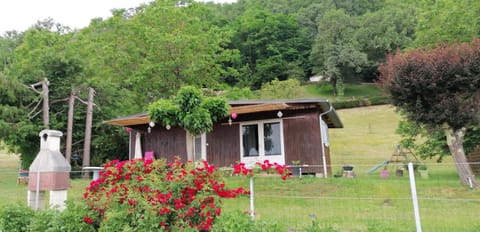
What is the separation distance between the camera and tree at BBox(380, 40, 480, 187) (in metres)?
9.91

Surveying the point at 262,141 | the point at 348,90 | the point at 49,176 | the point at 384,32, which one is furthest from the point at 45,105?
the point at 384,32

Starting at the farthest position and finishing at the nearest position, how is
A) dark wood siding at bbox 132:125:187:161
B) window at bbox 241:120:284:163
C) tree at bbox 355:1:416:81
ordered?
tree at bbox 355:1:416:81
dark wood siding at bbox 132:125:187:161
window at bbox 241:120:284:163

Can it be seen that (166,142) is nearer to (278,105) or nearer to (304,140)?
(278,105)

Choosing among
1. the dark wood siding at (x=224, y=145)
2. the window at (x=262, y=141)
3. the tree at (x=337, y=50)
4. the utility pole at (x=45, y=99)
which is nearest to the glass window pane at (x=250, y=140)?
the window at (x=262, y=141)

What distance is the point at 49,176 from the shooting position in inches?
240

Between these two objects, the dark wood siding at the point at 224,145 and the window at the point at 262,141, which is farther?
the dark wood siding at the point at 224,145

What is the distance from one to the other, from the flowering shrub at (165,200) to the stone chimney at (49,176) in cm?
172

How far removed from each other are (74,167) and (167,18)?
902 cm

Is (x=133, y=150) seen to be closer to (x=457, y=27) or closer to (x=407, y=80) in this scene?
(x=407, y=80)

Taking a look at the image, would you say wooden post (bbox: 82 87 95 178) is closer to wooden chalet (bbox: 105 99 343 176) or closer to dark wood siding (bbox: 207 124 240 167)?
wooden chalet (bbox: 105 99 343 176)

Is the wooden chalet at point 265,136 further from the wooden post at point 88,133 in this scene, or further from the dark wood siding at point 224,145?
the wooden post at point 88,133

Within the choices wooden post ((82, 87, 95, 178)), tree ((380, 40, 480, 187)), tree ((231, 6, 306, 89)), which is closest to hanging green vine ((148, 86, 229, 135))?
tree ((380, 40, 480, 187))

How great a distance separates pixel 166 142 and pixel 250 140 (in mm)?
3521

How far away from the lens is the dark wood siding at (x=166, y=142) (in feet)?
44.4
